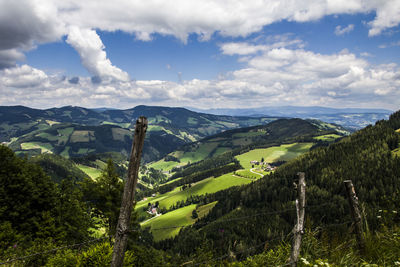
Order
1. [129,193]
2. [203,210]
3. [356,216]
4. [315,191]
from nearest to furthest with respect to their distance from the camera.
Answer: [129,193] → [356,216] → [315,191] → [203,210]

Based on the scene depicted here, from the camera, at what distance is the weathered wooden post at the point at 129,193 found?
18.0ft

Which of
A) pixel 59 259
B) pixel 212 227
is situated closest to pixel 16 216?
pixel 59 259

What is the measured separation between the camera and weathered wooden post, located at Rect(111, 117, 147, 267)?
5484 mm

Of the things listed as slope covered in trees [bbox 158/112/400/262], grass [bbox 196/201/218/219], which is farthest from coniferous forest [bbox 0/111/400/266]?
grass [bbox 196/201/218/219]

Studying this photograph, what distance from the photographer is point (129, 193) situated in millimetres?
5762

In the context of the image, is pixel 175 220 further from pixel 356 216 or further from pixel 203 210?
pixel 356 216

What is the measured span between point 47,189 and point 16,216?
5551 mm

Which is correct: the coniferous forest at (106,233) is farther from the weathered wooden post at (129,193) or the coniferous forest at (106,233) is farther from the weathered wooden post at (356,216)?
the weathered wooden post at (129,193)

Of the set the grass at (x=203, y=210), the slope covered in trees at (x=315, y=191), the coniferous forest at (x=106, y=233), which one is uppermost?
the coniferous forest at (x=106, y=233)

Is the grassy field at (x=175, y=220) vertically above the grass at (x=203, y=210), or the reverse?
the grass at (x=203, y=210)

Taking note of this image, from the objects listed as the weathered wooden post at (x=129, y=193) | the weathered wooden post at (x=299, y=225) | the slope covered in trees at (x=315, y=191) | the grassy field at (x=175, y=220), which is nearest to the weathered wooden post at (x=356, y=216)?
the weathered wooden post at (x=299, y=225)

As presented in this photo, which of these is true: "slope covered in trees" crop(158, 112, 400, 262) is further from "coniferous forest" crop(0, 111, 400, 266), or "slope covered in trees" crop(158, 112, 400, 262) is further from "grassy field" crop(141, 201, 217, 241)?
"grassy field" crop(141, 201, 217, 241)

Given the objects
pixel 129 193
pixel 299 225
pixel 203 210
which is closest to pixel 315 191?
pixel 203 210

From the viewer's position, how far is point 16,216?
28.5 metres
